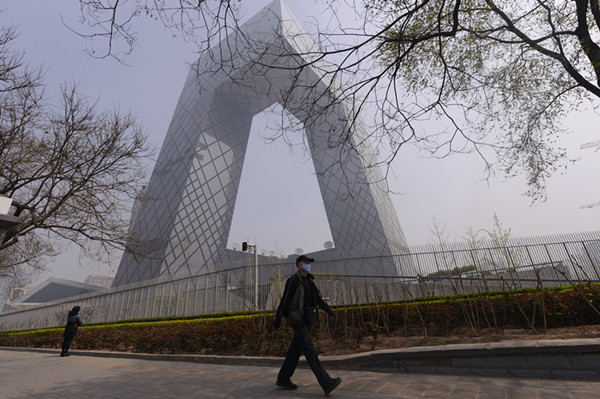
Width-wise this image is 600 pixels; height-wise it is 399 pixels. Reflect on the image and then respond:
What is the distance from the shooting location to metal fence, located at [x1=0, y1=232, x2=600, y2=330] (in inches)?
398

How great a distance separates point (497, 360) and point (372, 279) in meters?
9.62

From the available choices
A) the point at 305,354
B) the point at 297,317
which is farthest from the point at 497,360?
the point at 297,317

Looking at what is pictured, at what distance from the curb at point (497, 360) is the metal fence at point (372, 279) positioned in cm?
304

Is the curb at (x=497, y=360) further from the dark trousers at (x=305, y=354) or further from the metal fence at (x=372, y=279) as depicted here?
the metal fence at (x=372, y=279)

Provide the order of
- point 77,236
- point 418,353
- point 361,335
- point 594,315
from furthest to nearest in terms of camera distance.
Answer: point 77,236
point 361,335
point 594,315
point 418,353

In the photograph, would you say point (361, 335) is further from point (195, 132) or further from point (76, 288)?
point (76, 288)

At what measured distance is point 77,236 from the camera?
37.6 feet

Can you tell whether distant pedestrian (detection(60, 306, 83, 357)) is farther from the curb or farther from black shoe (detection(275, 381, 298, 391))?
black shoe (detection(275, 381, 298, 391))

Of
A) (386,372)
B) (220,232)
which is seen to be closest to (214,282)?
(386,372)

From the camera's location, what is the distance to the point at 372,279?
43.6 feet

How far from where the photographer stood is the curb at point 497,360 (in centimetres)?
345

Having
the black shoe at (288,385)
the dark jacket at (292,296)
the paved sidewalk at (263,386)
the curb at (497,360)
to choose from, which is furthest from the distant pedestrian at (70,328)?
the dark jacket at (292,296)

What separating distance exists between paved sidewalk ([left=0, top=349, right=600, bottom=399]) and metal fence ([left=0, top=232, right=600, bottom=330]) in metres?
3.22

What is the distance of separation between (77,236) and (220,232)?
26.8 meters
